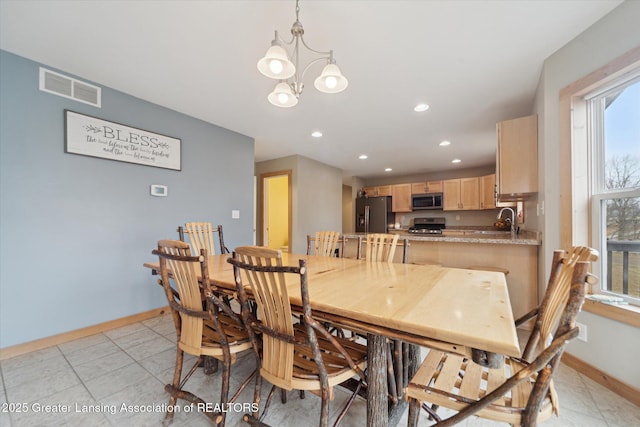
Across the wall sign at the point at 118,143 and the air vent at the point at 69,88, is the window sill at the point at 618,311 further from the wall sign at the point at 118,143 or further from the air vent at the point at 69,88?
the air vent at the point at 69,88

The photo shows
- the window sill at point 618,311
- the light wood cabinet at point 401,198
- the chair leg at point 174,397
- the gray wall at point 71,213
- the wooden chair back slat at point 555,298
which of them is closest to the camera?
Result: the wooden chair back slat at point 555,298

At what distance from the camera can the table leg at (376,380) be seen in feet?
3.63

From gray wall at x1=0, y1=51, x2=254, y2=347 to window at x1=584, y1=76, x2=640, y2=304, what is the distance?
3.89m

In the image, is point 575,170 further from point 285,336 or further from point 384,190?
point 384,190

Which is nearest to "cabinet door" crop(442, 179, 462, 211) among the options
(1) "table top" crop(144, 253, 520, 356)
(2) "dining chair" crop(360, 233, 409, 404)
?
(2) "dining chair" crop(360, 233, 409, 404)

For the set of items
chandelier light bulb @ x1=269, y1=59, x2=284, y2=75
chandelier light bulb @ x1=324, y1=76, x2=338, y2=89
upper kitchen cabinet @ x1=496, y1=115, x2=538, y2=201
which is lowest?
upper kitchen cabinet @ x1=496, y1=115, x2=538, y2=201

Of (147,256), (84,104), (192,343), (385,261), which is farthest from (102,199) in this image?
(385,261)

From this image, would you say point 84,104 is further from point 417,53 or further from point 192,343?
point 417,53

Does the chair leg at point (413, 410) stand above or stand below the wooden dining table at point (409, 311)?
below

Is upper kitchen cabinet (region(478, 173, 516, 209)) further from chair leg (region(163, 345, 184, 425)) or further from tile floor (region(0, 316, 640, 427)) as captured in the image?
chair leg (region(163, 345, 184, 425))

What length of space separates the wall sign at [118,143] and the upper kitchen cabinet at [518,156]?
362 centimetres

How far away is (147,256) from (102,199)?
2.39 feet

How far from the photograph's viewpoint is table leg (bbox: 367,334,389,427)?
111cm

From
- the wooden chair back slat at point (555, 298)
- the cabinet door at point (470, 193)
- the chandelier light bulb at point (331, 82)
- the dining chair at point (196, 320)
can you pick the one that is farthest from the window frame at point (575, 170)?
the cabinet door at point (470, 193)
